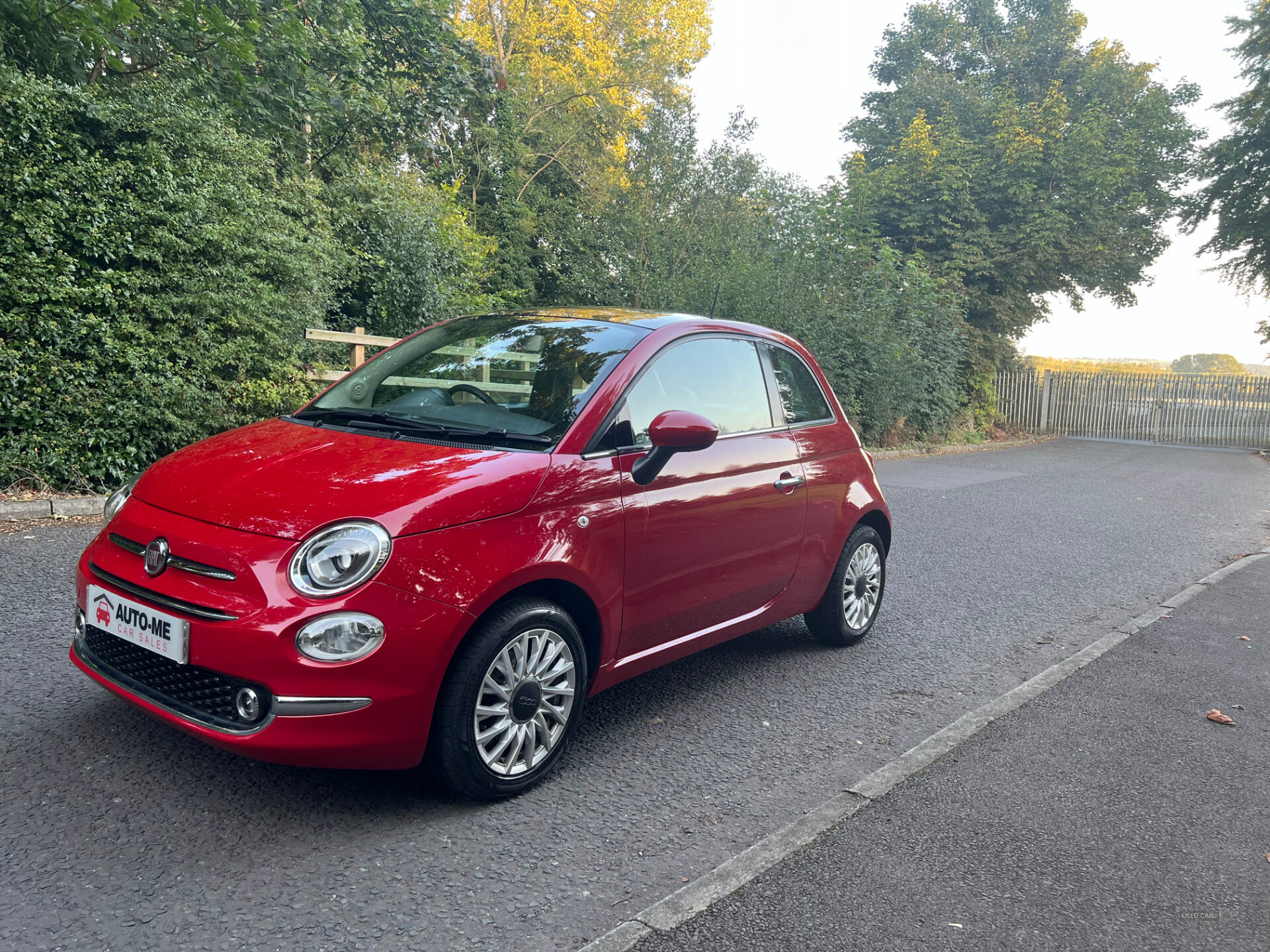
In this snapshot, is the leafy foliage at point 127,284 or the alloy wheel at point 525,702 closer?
the alloy wheel at point 525,702

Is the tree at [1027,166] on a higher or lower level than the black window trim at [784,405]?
higher

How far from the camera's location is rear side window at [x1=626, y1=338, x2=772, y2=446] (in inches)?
151

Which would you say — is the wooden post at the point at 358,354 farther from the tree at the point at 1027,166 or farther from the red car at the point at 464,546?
the tree at the point at 1027,166

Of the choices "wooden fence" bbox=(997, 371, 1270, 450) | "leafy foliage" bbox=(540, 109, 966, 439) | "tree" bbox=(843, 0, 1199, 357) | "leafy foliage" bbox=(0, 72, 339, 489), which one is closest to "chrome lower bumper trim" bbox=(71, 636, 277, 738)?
"leafy foliage" bbox=(0, 72, 339, 489)

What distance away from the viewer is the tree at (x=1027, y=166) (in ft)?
81.0

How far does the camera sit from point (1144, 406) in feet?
90.2

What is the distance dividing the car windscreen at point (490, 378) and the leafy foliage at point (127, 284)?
4.18m

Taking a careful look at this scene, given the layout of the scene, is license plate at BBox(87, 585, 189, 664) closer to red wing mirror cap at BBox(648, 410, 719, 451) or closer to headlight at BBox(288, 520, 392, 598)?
headlight at BBox(288, 520, 392, 598)

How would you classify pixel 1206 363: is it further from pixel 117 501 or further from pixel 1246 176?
pixel 117 501

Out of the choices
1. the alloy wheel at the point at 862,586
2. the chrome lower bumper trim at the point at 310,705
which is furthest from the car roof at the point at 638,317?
the chrome lower bumper trim at the point at 310,705

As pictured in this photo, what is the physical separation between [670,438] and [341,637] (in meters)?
1.43

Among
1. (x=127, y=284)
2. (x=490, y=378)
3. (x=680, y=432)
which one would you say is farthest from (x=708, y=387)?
(x=127, y=284)

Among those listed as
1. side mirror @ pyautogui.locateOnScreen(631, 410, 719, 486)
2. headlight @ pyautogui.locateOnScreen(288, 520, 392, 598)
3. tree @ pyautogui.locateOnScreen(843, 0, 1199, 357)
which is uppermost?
tree @ pyautogui.locateOnScreen(843, 0, 1199, 357)

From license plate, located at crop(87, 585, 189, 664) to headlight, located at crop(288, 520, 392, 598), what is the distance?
0.39 meters
